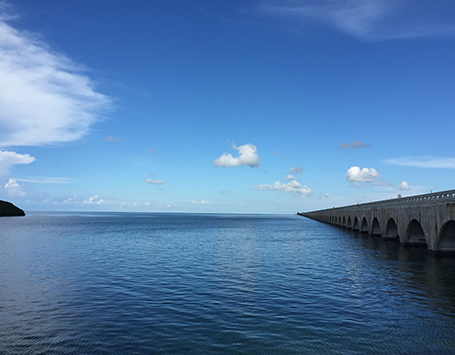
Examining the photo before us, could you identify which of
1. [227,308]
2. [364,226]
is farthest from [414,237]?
[227,308]

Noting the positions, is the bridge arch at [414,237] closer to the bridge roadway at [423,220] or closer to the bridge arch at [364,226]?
the bridge roadway at [423,220]

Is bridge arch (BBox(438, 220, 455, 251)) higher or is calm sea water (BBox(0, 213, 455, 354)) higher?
bridge arch (BBox(438, 220, 455, 251))

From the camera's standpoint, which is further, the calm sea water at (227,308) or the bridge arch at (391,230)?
the bridge arch at (391,230)

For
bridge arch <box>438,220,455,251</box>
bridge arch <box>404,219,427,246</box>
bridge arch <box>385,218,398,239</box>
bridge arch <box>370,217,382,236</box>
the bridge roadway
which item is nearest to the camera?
the bridge roadway

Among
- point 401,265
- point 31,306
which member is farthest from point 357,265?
point 31,306

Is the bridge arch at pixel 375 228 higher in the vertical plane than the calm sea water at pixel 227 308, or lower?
higher

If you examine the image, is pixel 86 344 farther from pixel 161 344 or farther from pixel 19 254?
pixel 19 254

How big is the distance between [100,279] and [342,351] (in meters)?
18.7

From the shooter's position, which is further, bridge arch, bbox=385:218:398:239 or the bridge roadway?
bridge arch, bbox=385:218:398:239

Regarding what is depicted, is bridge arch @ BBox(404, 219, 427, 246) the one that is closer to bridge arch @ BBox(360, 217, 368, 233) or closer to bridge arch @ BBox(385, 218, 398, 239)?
bridge arch @ BBox(385, 218, 398, 239)

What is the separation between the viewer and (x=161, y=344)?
12.2 meters

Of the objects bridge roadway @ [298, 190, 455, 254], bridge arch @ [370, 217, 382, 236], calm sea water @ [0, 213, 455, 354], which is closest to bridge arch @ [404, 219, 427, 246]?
bridge roadway @ [298, 190, 455, 254]

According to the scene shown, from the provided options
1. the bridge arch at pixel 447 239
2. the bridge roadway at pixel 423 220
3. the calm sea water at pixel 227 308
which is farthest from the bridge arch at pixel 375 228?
the calm sea water at pixel 227 308

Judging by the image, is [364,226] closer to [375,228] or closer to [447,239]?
[375,228]
